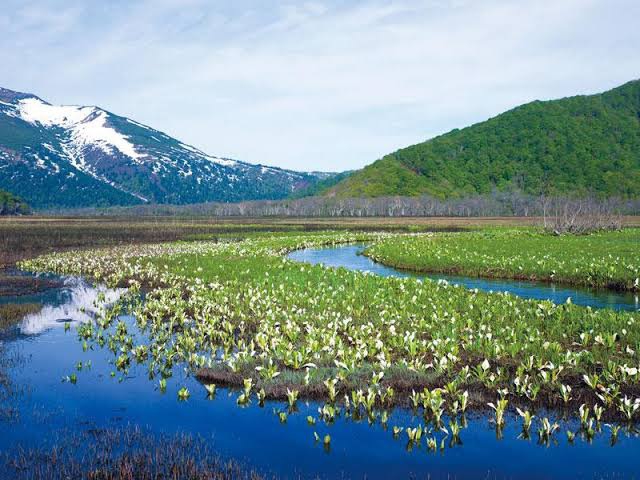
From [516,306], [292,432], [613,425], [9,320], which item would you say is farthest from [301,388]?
[9,320]

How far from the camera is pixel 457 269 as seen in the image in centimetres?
3281

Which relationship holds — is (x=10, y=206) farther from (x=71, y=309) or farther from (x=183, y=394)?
(x=183, y=394)

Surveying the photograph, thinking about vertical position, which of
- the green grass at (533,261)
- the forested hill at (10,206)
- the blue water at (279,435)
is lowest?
the blue water at (279,435)

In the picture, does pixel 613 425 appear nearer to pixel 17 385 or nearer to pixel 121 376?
pixel 121 376

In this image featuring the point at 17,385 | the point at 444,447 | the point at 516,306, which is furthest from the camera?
the point at 516,306

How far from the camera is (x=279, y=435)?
10.3 m

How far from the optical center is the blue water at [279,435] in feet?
29.4

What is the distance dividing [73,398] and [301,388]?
16.0 ft

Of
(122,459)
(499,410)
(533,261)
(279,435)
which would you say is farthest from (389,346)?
(533,261)

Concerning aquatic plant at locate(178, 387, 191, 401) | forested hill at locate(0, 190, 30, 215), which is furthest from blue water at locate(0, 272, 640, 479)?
forested hill at locate(0, 190, 30, 215)

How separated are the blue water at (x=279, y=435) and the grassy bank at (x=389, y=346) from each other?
1.61ft

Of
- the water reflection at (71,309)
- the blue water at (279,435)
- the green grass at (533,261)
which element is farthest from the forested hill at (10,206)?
the blue water at (279,435)

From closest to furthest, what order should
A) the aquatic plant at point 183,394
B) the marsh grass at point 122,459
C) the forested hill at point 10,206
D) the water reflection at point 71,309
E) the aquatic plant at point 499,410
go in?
the marsh grass at point 122,459 < the aquatic plant at point 499,410 < the aquatic plant at point 183,394 < the water reflection at point 71,309 < the forested hill at point 10,206

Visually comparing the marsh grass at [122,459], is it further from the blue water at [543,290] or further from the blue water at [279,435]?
the blue water at [543,290]
